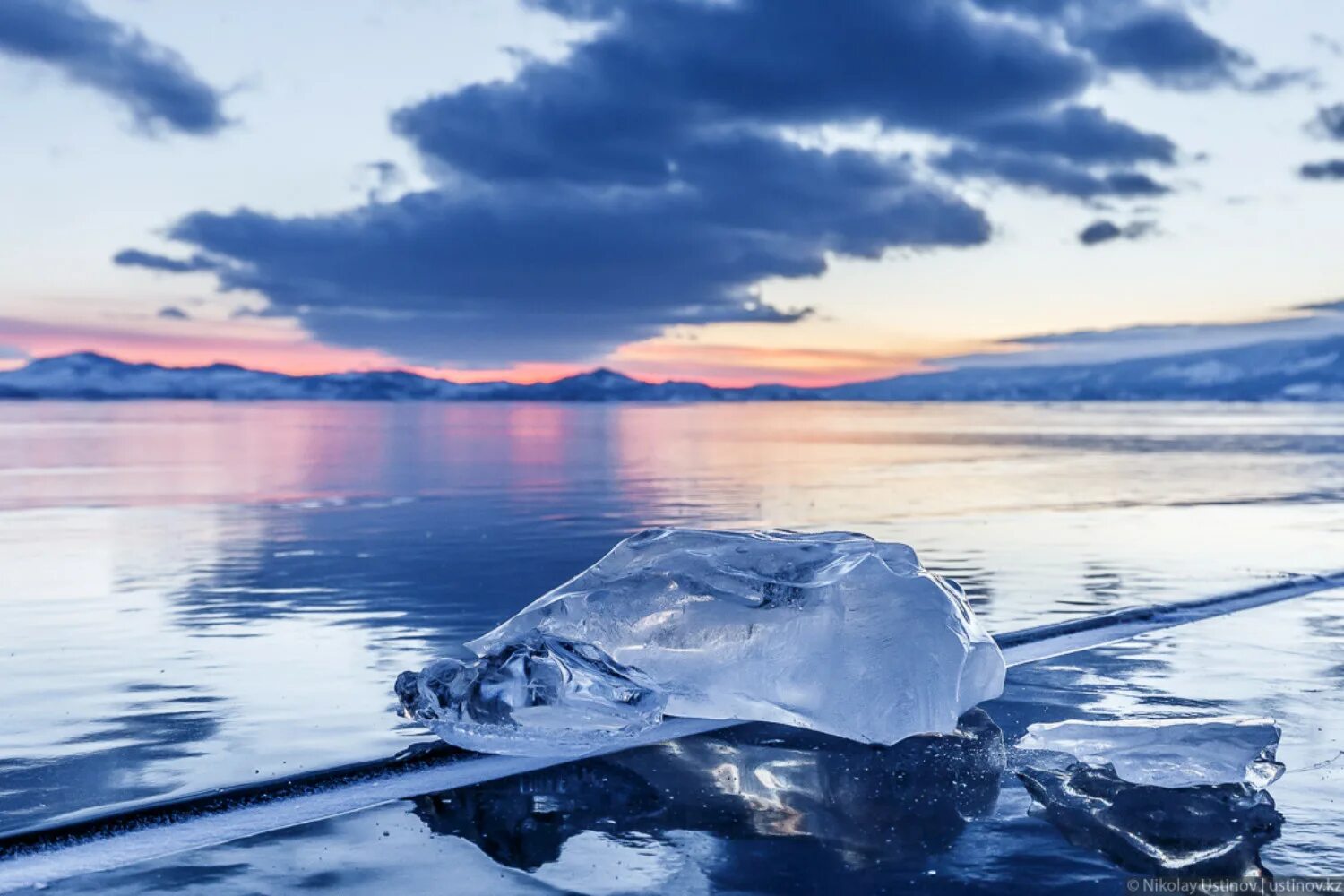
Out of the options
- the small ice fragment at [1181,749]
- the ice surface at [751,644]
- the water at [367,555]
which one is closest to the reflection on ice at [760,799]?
the ice surface at [751,644]

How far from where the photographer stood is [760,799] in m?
5.10

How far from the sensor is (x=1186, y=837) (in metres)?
4.59

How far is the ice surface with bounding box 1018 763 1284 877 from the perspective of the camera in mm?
4348

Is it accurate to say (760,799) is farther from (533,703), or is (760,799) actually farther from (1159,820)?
(1159,820)

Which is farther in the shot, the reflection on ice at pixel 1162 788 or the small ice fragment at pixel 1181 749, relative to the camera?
the small ice fragment at pixel 1181 749

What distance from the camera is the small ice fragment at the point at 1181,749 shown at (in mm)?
5121

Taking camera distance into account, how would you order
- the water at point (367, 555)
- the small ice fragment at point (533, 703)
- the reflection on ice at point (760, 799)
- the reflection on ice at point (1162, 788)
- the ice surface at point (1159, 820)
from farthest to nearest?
the water at point (367, 555), the small ice fragment at point (533, 703), the reflection on ice at point (760, 799), the reflection on ice at point (1162, 788), the ice surface at point (1159, 820)

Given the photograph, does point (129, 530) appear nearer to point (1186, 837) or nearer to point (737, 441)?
point (1186, 837)

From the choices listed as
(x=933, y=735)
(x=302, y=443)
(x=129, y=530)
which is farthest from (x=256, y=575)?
(x=302, y=443)

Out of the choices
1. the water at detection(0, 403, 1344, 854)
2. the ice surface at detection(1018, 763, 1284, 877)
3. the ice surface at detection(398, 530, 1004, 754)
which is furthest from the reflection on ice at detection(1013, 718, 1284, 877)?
the water at detection(0, 403, 1344, 854)

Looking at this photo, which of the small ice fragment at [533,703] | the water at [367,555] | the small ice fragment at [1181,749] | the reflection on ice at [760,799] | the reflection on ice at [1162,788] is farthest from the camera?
the water at [367,555]

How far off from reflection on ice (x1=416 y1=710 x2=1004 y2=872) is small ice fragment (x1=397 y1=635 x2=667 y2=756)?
24cm

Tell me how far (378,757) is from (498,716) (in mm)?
583

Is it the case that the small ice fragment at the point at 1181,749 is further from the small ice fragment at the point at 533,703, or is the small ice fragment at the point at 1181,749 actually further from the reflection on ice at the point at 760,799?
the small ice fragment at the point at 533,703
